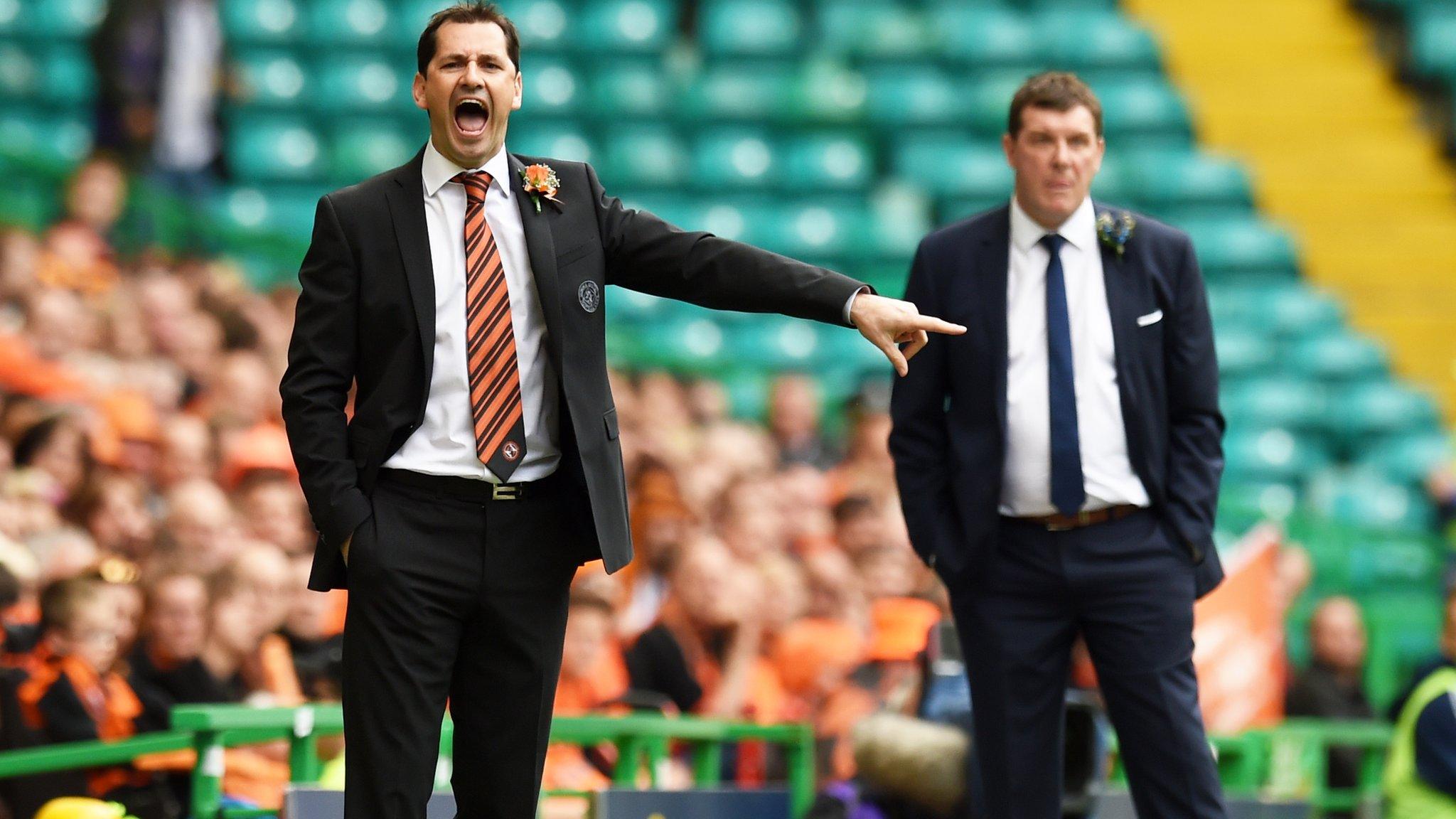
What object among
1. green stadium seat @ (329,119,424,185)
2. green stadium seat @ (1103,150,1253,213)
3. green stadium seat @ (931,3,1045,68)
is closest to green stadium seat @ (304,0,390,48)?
green stadium seat @ (329,119,424,185)

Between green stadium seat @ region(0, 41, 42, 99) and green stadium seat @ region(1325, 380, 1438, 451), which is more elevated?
green stadium seat @ region(0, 41, 42, 99)

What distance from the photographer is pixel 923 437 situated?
15.6 ft

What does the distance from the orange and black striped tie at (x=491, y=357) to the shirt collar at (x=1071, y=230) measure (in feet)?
4.66

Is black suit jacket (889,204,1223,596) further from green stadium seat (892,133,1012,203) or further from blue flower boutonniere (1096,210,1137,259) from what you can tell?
green stadium seat (892,133,1012,203)

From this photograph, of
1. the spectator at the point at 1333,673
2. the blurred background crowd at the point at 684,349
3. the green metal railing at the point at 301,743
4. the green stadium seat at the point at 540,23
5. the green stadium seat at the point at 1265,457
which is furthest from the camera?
the green stadium seat at the point at 540,23

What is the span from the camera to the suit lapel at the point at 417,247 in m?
3.82

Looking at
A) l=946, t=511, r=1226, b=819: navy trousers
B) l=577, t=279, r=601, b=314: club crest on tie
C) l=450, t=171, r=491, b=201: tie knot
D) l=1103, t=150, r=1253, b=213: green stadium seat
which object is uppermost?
l=1103, t=150, r=1253, b=213: green stadium seat

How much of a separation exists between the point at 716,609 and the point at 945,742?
2367 mm

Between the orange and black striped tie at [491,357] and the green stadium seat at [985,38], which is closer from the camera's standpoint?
the orange and black striped tie at [491,357]

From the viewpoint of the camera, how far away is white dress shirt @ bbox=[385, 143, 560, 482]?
3.81 metres

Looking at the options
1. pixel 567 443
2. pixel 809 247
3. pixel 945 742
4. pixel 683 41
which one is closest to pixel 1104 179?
pixel 809 247

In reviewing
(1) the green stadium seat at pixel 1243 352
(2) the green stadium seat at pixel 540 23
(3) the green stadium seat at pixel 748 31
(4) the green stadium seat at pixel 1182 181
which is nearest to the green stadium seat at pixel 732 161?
(3) the green stadium seat at pixel 748 31

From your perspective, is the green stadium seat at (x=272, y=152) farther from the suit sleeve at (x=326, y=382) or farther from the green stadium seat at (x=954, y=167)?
the suit sleeve at (x=326, y=382)

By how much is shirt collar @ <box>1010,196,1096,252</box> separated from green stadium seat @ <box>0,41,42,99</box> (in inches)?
395
